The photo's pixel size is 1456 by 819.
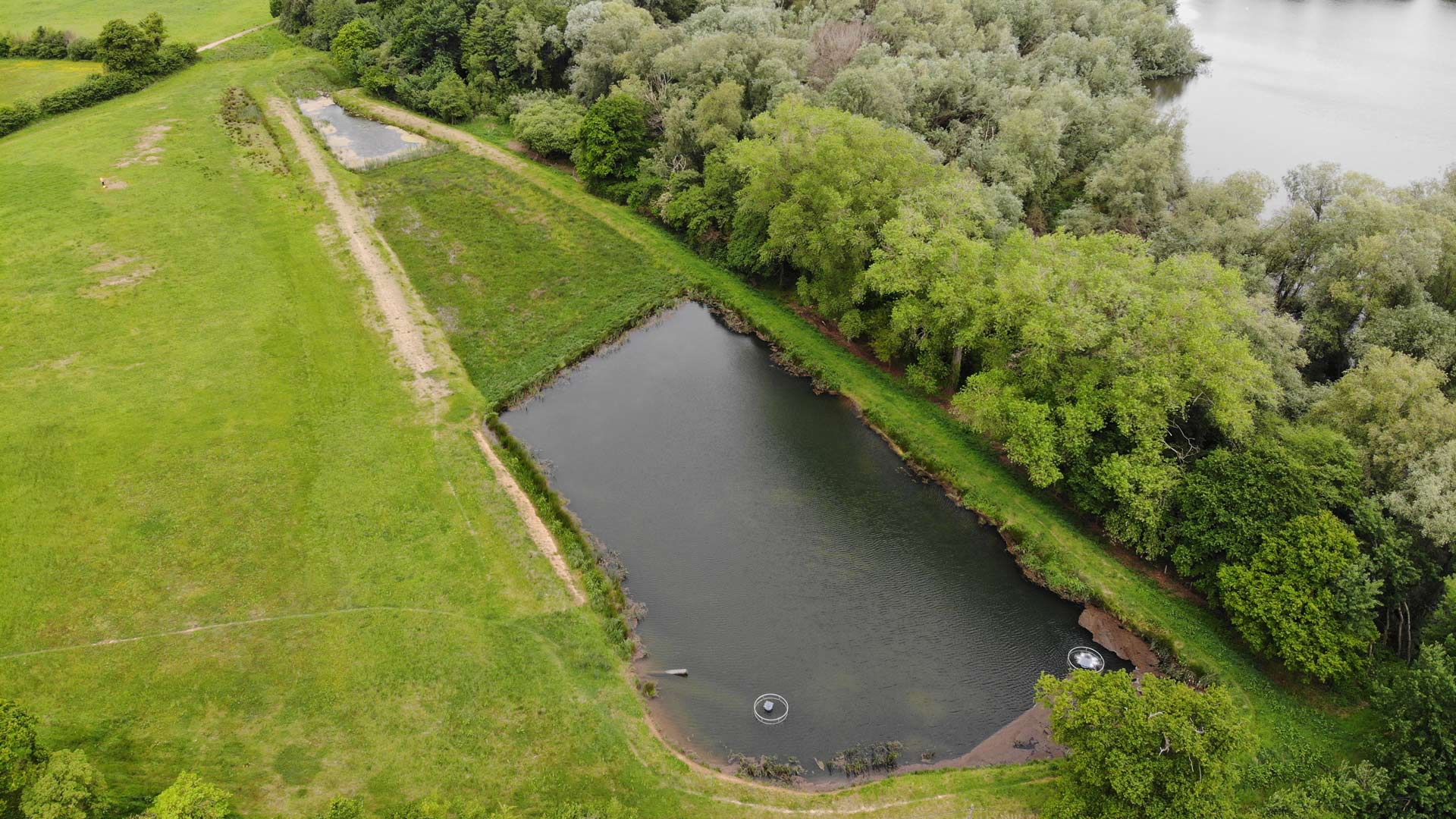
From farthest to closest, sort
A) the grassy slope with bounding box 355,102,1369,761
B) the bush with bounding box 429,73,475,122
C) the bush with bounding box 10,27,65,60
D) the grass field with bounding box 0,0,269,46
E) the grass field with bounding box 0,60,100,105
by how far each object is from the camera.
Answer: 1. the grass field with bounding box 0,0,269,46
2. the bush with bounding box 10,27,65,60
3. the grass field with bounding box 0,60,100,105
4. the bush with bounding box 429,73,475,122
5. the grassy slope with bounding box 355,102,1369,761

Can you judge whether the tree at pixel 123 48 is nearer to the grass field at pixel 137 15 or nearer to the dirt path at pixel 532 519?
the grass field at pixel 137 15

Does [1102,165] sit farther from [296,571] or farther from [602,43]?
[296,571]

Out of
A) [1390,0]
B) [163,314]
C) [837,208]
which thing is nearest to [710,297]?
[837,208]

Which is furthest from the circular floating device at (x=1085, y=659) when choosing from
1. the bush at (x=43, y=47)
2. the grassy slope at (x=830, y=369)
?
the bush at (x=43, y=47)

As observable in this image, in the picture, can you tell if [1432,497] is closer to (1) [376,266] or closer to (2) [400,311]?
(2) [400,311]

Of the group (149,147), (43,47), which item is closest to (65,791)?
(149,147)

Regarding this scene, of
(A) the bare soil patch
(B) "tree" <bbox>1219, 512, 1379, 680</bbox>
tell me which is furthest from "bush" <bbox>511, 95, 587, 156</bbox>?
(B) "tree" <bbox>1219, 512, 1379, 680</bbox>

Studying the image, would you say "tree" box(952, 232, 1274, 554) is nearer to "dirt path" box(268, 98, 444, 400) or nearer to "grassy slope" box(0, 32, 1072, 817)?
"grassy slope" box(0, 32, 1072, 817)
